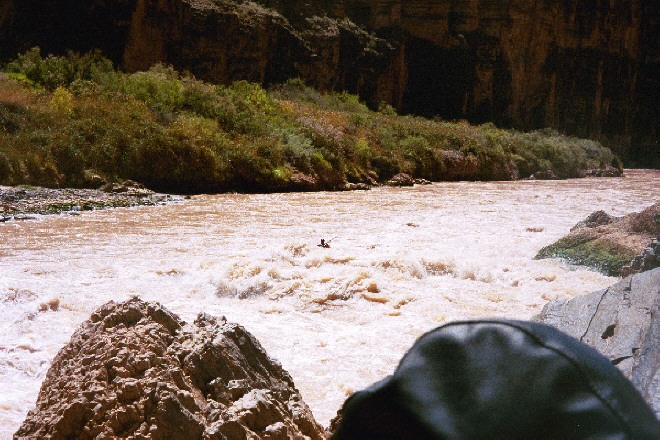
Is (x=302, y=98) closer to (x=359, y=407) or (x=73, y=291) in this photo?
(x=73, y=291)

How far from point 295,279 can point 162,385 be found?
3983 mm

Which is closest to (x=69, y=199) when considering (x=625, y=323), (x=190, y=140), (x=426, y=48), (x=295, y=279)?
(x=190, y=140)

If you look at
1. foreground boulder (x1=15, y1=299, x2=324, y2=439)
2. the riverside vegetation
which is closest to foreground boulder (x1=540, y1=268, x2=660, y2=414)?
foreground boulder (x1=15, y1=299, x2=324, y2=439)

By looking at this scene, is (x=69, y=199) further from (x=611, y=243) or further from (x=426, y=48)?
(x=426, y=48)

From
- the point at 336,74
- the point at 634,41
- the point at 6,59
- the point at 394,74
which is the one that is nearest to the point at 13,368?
the point at 6,59

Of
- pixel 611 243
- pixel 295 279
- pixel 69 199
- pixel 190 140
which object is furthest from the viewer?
pixel 190 140

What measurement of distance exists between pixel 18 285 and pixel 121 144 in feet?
31.9

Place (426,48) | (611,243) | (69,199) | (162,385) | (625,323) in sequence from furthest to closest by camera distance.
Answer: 1. (426,48)
2. (69,199)
3. (611,243)
4. (625,323)
5. (162,385)

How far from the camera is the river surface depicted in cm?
434

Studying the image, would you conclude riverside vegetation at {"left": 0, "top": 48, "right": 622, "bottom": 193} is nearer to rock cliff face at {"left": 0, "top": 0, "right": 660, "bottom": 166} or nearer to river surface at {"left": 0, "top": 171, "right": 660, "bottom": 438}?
rock cliff face at {"left": 0, "top": 0, "right": 660, "bottom": 166}

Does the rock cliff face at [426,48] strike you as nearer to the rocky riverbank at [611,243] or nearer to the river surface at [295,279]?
the river surface at [295,279]

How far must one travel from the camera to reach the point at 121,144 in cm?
1478

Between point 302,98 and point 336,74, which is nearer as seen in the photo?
point 302,98

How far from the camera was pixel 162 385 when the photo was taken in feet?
7.83
